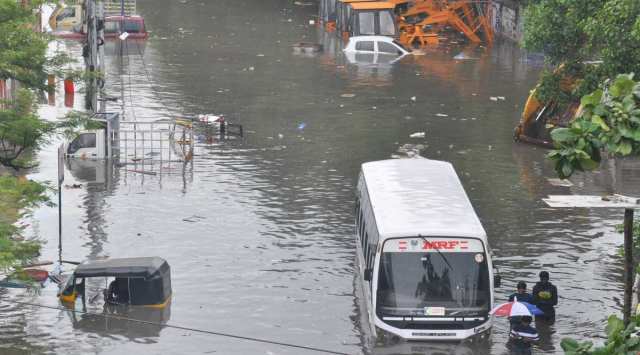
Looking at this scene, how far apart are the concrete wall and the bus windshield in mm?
43558

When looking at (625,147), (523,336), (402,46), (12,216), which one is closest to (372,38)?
(402,46)

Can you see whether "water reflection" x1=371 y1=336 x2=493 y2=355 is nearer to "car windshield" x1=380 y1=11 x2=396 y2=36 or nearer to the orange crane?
the orange crane

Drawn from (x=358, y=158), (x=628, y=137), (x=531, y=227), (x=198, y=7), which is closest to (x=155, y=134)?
(x=358, y=158)

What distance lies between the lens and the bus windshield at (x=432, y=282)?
19469 mm

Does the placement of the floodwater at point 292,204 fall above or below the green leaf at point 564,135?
below

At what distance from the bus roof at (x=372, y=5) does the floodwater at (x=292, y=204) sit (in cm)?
709

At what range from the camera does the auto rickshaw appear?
2183 cm

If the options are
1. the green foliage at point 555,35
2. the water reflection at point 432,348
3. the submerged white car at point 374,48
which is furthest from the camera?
the submerged white car at point 374,48

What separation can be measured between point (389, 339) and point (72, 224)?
10.2 meters

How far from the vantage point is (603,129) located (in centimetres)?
859

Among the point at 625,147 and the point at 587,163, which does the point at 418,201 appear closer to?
the point at 587,163

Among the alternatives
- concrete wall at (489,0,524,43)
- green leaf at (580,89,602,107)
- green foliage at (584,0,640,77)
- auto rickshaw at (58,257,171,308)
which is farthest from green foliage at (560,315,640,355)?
concrete wall at (489,0,524,43)

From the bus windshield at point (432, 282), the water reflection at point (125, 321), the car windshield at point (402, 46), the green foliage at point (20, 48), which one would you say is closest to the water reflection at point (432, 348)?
the bus windshield at point (432, 282)

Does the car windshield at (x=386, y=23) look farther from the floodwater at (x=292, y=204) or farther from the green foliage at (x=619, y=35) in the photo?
the green foliage at (x=619, y=35)
